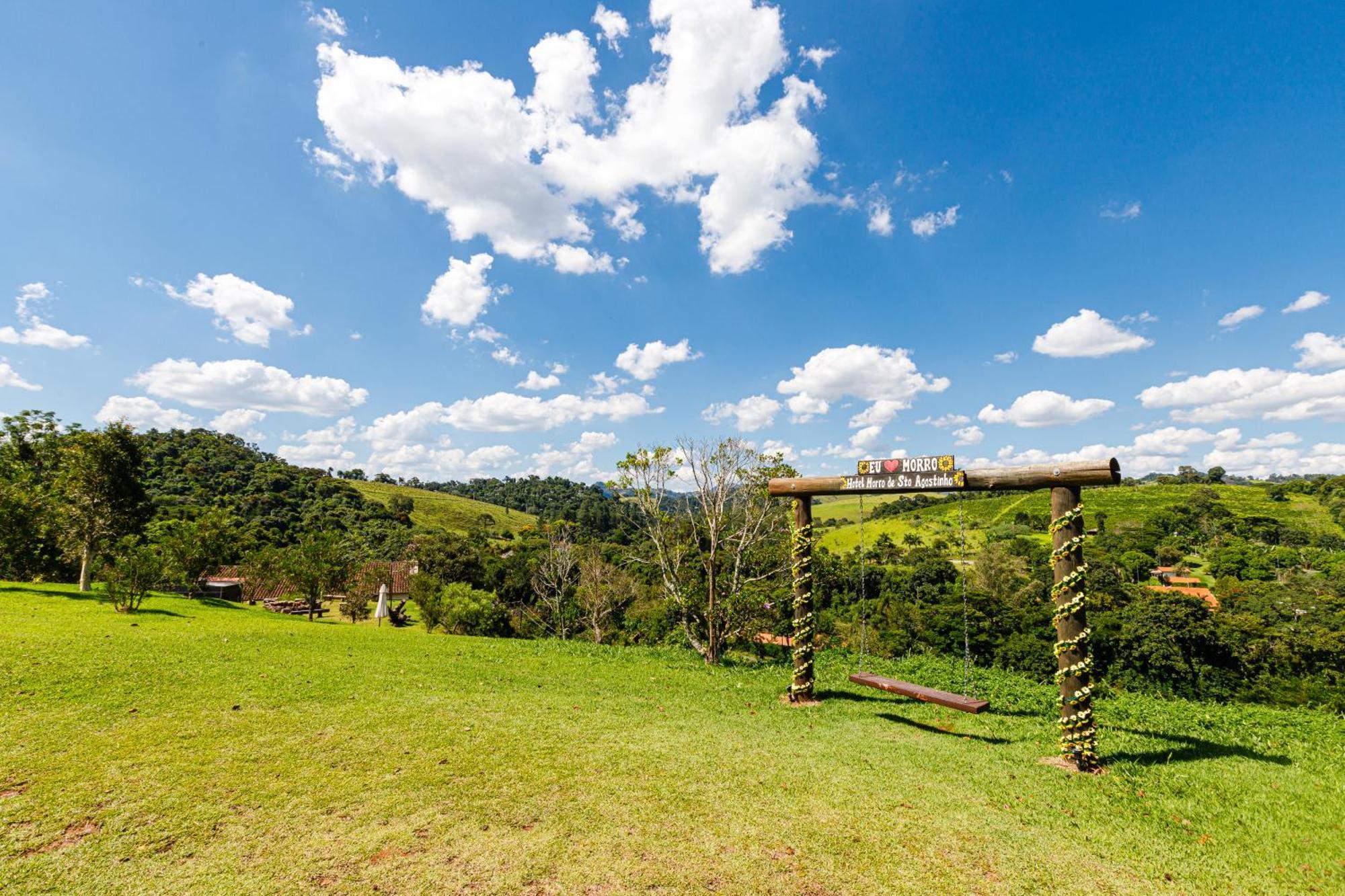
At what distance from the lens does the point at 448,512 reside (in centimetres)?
14075

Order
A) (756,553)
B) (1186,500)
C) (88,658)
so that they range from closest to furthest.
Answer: (88,658) → (756,553) → (1186,500)

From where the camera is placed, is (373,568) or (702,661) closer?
(702,661)

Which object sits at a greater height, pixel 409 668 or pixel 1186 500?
pixel 1186 500

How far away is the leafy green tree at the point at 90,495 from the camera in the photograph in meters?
28.0

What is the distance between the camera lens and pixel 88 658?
1116cm

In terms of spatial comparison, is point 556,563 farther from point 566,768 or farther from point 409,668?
point 566,768

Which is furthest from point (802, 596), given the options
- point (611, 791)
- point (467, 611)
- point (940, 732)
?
point (467, 611)

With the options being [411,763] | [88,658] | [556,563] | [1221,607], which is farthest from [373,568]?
[1221,607]

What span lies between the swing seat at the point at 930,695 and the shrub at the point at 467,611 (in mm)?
27492

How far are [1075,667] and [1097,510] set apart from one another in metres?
133

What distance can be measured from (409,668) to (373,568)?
42.1m

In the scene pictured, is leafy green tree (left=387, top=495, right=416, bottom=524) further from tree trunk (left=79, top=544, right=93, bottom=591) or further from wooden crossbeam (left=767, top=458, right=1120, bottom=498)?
wooden crossbeam (left=767, top=458, right=1120, bottom=498)

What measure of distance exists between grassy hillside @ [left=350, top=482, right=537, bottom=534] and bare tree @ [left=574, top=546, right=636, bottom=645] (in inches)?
3409

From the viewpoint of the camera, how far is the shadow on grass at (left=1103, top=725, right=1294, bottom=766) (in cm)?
780
